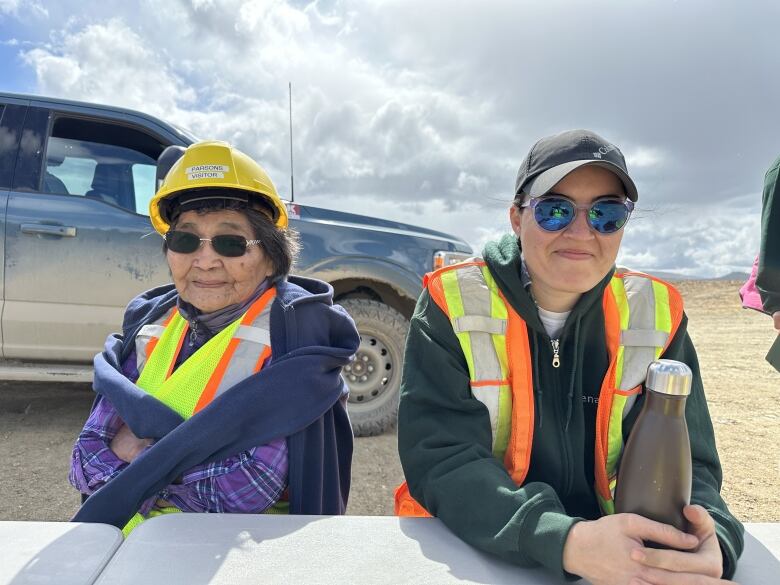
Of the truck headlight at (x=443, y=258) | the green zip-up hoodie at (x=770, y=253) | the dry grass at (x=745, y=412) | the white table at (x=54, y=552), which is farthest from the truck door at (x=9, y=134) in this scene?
the dry grass at (x=745, y=412)

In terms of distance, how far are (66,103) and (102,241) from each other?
1.03 meters

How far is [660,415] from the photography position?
1.08 meters

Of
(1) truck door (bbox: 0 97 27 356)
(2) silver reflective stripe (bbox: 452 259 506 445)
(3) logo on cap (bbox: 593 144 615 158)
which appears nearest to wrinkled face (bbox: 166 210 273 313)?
(2) silver reflective stripe (bbox: 452 259 506 445)

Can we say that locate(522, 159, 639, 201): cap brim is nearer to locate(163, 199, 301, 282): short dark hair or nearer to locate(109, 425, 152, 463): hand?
locate(163, 199, 301, 282): short dark hair

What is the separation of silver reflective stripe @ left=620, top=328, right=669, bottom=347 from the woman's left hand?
0.52 metres

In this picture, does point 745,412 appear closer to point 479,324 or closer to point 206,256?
point 479,324

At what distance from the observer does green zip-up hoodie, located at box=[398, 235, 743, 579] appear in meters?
1.37

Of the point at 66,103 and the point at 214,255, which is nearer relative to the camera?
the point at 214,255

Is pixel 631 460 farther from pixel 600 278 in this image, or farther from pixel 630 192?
pixel 630 192

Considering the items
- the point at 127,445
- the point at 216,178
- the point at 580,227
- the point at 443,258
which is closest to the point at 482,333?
the point at 580,227

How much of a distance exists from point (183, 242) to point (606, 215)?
4.27 feet

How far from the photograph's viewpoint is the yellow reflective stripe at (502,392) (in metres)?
1.53

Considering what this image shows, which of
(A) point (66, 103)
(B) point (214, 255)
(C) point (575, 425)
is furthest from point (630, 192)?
(A) point (66, 103)

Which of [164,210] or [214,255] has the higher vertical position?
[164,210]
